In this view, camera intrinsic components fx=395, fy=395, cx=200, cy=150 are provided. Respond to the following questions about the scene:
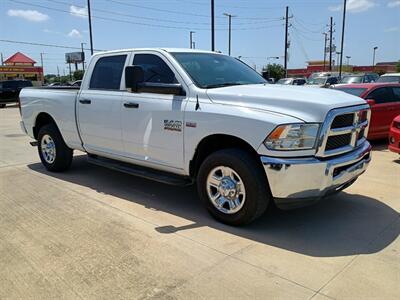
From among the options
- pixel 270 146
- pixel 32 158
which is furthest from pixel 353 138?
pixel 32 158

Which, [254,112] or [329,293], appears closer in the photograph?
[329,293]

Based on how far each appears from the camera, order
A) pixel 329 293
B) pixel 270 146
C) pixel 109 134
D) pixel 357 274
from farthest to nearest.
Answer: pixel 109 134
pixel 270 146
pixel 357 274
pixel 329 293

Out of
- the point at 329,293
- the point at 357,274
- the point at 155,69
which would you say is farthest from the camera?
the point at 155,69

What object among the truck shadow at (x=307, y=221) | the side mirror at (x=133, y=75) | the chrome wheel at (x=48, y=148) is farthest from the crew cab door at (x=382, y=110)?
the chrome wheel at (x=48, y=148)

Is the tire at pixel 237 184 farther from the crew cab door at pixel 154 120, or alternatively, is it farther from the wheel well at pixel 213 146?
the crew cab door at pixel 154 120

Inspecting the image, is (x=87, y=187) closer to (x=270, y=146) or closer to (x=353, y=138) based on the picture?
(x=270, y=146)

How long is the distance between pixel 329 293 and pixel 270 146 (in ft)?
4.68

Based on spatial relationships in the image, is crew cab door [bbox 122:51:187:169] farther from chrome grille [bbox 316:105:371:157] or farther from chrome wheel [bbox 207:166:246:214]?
chrome grille [bbox 316:105:371:157]

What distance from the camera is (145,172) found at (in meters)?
5.27

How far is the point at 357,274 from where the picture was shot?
3326mm

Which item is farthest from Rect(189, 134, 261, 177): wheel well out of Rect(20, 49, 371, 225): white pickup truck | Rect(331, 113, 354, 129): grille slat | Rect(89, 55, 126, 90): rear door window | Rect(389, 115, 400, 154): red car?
Rect(389, 115, 400, 154): red car

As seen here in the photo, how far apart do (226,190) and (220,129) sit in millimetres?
672

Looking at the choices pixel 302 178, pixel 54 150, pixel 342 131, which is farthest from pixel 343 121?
pixel 54 150

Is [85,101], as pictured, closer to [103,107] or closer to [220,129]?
[103,107]
